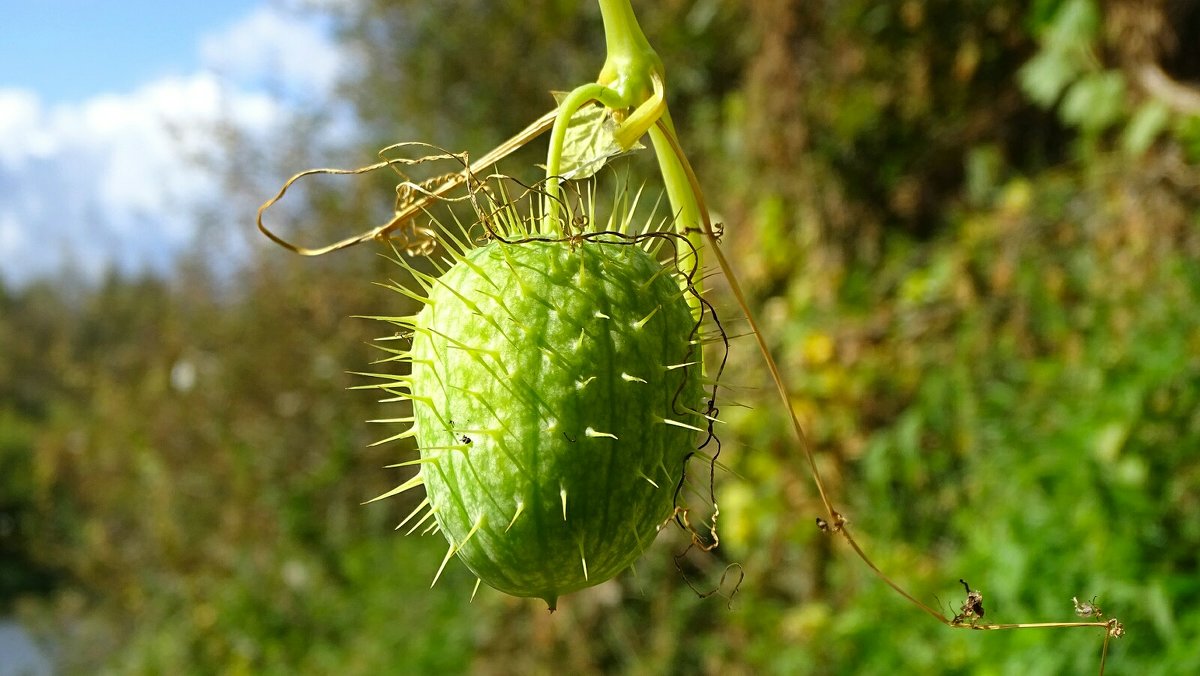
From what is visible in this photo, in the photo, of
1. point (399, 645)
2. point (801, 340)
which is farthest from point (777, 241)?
point (399, 645)

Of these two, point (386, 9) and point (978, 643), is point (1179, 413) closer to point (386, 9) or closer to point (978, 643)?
point (978, 643)

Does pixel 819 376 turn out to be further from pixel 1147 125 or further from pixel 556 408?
pixel 556 408

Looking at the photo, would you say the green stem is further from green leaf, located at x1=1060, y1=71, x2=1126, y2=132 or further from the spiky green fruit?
green leaf, located at x1=1060, y1=71, x2=1126, y2=132

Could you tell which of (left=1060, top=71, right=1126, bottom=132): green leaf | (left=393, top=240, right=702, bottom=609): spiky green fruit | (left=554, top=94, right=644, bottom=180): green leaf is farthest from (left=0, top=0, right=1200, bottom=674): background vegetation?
(left=554, top=94, right=644, bottom=180): green leaf

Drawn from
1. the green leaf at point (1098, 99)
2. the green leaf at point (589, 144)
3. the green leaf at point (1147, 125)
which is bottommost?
the green leaf at point (589, 144)

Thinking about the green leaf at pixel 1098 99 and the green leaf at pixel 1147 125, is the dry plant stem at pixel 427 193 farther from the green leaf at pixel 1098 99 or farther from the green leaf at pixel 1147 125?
the green leaf at pixel 1098 99

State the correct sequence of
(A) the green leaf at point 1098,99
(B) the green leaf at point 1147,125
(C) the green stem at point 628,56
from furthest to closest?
(A) the green leaf at point 1098,99, (B) the green leaf at point 1147,125, (C) the green stem at point 628,56

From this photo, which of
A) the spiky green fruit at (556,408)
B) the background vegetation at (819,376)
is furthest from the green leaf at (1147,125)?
the spiky green fruit at (556,408)
